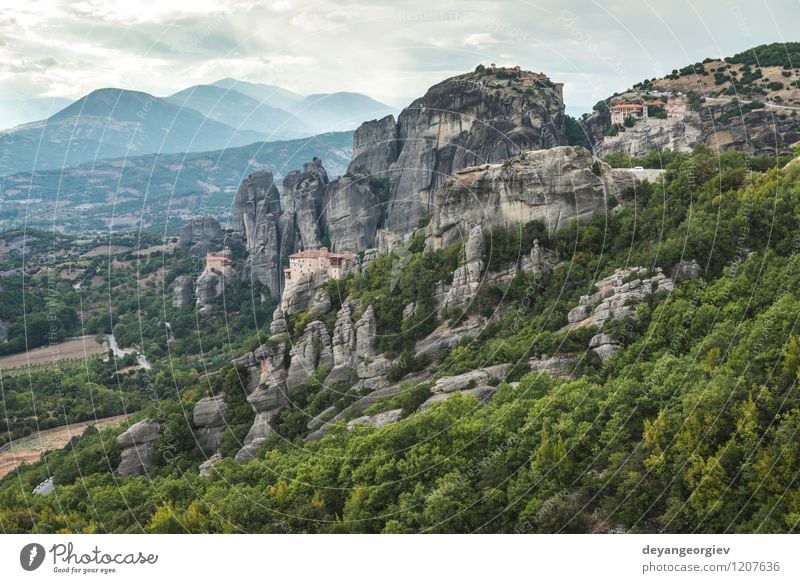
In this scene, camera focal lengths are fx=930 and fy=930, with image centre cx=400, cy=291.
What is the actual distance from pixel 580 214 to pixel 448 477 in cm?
1579

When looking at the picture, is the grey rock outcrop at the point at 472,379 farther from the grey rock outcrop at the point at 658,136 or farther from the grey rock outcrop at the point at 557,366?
the grey rock outcrop at the point at 658,136

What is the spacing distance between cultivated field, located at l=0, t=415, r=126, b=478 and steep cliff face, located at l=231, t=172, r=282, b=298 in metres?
33.1

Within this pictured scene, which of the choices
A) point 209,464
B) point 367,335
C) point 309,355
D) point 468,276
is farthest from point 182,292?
point 468,276

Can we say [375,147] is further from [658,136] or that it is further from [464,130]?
[658,136]

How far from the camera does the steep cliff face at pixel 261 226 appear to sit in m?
93.5

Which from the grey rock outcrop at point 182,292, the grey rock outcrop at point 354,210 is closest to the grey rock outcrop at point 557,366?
the grey rock outcrop at point 354,210

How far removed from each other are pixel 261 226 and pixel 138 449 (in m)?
62.6

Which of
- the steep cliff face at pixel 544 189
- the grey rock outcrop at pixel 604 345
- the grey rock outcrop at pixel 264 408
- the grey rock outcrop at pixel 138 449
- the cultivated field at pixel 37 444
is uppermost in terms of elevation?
the steep cliff face at pixel 544 189

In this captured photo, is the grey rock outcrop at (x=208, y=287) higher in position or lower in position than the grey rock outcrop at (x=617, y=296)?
lower

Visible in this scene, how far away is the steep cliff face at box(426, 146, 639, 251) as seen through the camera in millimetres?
36031

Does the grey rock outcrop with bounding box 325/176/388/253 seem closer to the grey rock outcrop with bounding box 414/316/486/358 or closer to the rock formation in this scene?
the rock formation

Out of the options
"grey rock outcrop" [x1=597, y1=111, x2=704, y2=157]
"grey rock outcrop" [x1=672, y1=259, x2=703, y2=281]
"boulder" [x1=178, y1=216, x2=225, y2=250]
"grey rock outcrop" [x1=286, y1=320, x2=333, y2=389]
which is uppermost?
"grey rock outcrop" [x1=597, y1=111, x2=704, y2=157]

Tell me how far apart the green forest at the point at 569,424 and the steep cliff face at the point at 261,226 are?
53146 millimetres

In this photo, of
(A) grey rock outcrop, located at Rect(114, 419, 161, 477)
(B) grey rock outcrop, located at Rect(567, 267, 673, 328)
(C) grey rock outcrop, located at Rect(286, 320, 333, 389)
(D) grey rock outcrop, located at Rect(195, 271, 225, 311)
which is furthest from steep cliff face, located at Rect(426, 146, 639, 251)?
(D) grey rock outcrop, located at Rect(195, 271, 225, 311)
